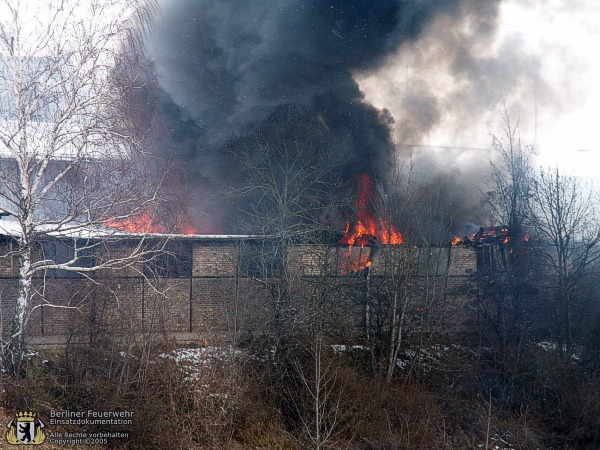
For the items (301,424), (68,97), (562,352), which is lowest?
(301,424)

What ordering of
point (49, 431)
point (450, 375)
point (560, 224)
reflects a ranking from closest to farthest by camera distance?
point (49, 431) → point (450, 375) → point (560, 224)

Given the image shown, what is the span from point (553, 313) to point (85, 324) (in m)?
13.4

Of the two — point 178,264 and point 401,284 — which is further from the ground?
point 178,264

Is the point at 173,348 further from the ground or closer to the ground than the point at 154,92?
closer to the ground

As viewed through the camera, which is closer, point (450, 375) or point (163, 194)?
point (163, 194)

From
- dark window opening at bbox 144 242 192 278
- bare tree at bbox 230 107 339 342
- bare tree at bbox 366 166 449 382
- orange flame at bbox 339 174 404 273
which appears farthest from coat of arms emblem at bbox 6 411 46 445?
orange flame at bbox 339 174 404 273

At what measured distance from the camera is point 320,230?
14.6m

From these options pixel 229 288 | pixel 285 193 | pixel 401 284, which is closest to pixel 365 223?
pixel 285 193

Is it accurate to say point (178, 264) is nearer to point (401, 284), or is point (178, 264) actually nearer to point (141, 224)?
point (141, 224)

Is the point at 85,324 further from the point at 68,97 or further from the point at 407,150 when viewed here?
the point at 407,150

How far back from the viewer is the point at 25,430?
7.93m

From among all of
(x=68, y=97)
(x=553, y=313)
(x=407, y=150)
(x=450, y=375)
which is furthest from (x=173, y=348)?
(x=407, y=150)

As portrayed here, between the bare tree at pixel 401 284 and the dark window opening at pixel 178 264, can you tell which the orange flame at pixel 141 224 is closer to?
the dark window opening at pixel 178 264

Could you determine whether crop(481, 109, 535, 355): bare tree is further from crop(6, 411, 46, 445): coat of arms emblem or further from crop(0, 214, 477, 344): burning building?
crop(6, 411, 46, 445): coat of arms emblem
